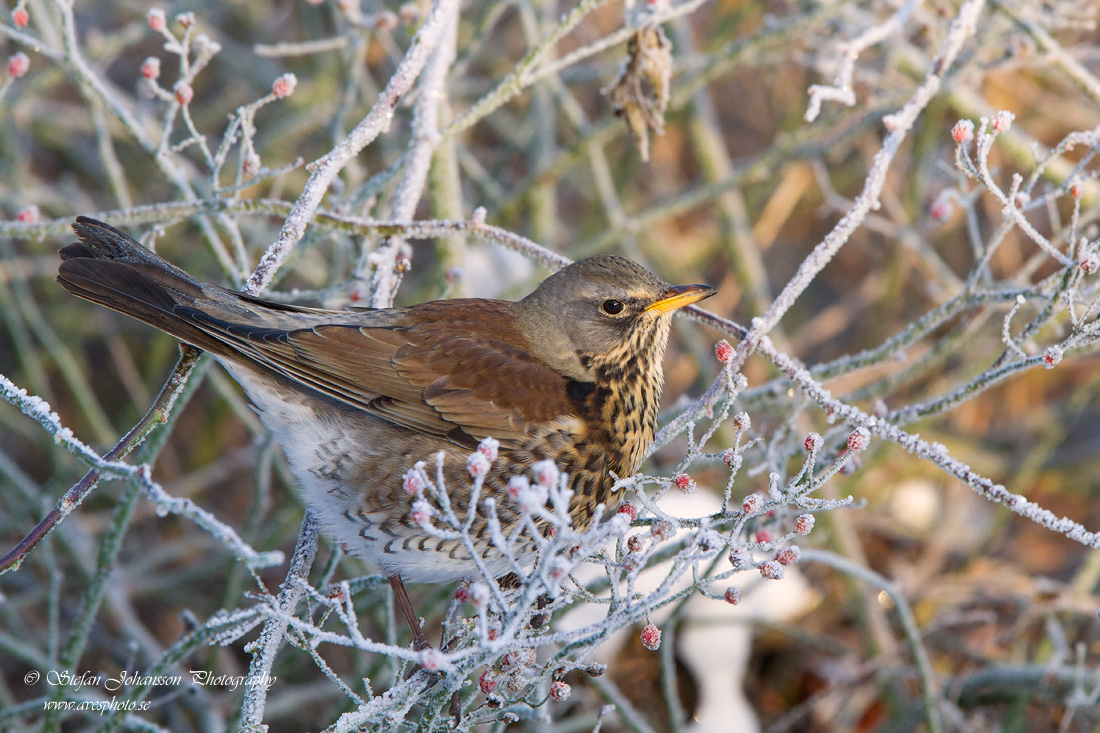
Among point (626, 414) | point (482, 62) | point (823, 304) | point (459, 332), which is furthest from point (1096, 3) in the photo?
point (482, 62)

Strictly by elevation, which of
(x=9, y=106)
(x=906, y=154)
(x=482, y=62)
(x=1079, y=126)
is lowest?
(x=9, y=106)

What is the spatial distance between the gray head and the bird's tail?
0.92m

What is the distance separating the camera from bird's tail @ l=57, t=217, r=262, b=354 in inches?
98.5

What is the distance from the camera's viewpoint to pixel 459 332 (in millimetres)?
2855

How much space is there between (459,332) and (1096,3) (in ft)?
8.51

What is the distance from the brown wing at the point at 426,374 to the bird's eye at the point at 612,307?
0.26 meters

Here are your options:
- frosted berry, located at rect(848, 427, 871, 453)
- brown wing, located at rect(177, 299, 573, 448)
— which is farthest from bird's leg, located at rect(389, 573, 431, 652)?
frosted berry, located at rect(848, 427, 871, 453)

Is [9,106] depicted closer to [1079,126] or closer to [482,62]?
[482,62]

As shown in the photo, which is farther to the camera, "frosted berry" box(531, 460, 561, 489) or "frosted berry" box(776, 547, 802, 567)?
"frosted berry" box(776, 547, 802, 567)

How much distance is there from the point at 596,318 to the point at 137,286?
51.6 inches

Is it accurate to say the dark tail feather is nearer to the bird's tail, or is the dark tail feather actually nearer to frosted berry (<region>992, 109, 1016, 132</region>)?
the bird's tail

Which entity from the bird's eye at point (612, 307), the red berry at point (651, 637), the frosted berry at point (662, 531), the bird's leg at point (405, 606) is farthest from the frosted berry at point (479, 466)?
the bird's eye at point (612, 307)

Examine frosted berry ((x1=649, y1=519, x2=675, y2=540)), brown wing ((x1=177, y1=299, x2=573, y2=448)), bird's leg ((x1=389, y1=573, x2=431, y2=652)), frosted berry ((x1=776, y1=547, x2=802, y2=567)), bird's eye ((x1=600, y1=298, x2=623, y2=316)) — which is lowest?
frosted berry ((x1=776, y1=547, x2=802, y2=567))

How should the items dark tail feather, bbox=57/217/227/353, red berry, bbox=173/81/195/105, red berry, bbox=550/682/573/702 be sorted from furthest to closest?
red berry, bbox=173/81/195/105, dark tail feather, bbox=57/217/227/353, red berry, bbox=550/682/573/702
